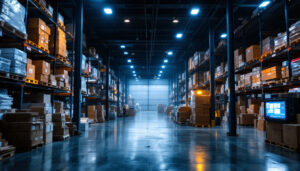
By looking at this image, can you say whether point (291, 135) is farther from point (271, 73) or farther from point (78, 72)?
point (78, 72)

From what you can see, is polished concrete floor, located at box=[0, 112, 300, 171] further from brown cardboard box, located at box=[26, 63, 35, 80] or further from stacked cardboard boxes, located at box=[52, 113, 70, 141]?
brown cardboard box, located at box=[26, 63, 35, 80]

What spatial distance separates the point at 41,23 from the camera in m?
7.23

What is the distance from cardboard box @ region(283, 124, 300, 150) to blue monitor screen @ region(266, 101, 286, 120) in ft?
1.06

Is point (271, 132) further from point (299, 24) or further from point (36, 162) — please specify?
point (36, 162)

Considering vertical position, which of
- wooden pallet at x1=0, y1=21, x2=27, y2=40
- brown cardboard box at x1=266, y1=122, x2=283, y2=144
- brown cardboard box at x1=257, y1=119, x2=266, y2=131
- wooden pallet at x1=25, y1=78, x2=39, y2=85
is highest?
wooden pallet at x1=0, y1=21, x2=27, y2=40

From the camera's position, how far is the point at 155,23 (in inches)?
520

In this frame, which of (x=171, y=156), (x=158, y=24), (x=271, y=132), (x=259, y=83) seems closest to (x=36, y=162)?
(x=171, y=156)

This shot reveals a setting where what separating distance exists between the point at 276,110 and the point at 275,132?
593 millimetres

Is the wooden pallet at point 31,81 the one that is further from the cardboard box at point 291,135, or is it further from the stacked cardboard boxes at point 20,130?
the cardboard box at point 291,135

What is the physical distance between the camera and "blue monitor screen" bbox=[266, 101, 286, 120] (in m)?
5.53

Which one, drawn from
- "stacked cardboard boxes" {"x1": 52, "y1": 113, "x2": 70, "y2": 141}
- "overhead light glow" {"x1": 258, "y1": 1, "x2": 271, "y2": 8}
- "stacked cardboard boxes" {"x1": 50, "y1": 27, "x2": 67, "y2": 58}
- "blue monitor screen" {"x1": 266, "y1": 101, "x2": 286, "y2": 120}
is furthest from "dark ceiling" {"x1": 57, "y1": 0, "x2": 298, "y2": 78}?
"stacked cardboard boxes" {"x1": 52, "y1": 113, "x2": 70, "y2": 141}

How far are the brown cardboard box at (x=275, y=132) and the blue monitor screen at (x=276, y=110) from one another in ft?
0.76

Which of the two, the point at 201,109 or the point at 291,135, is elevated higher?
the point at 201,109

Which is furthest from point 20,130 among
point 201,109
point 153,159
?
point 201,109
